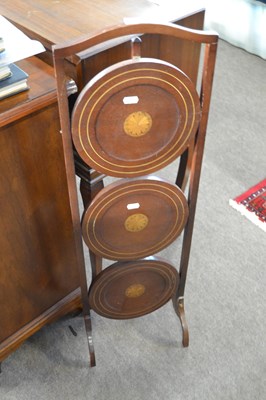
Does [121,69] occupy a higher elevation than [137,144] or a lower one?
higher

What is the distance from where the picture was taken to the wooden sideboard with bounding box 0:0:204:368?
851 mm

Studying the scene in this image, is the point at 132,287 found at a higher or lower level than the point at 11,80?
lower

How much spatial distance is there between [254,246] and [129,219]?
28.5 inches

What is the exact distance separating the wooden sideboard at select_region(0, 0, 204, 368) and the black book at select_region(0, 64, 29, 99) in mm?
11

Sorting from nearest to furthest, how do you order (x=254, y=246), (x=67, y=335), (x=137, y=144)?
(x=137, y=144) → (x=67, y=335) → (x=254, y=246)

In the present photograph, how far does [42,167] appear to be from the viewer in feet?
3.04

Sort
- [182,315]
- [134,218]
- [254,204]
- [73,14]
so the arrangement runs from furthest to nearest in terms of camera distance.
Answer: [254,204], [182,315], [73,14], [134,218]

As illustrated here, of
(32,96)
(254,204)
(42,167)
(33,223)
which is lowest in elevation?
(254,204)

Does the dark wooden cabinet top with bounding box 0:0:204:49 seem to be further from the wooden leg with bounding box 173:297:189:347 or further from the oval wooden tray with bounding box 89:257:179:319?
the wooden leg with bounding box 173:297:189:347

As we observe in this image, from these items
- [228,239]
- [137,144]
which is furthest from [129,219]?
[228,239]

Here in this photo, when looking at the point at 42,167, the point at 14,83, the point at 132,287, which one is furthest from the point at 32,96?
the point at 132,287

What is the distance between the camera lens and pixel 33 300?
3.76 ft

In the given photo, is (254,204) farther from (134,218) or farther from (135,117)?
(135,117)

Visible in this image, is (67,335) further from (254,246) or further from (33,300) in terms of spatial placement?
(254,246)
